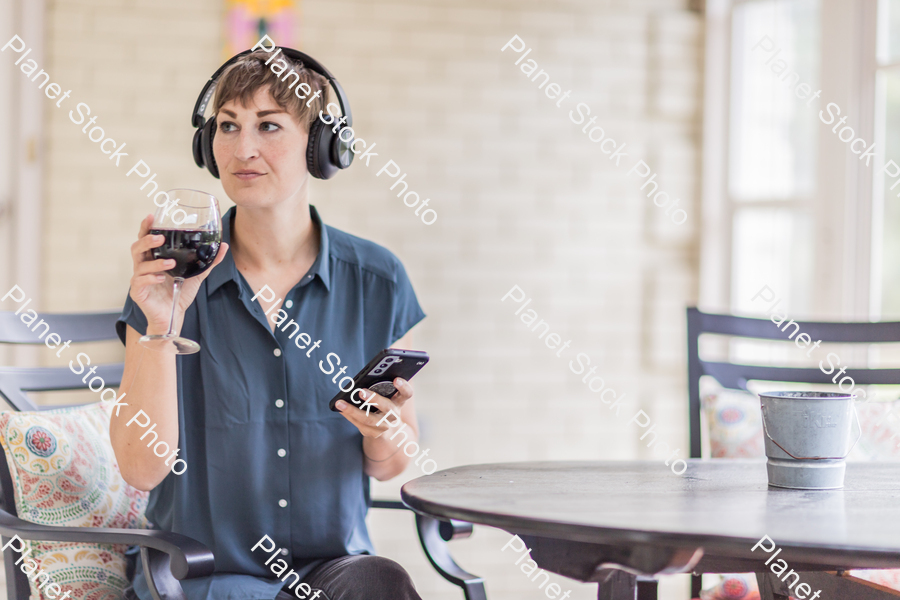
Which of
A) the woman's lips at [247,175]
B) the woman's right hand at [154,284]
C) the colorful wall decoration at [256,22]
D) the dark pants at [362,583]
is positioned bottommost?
the dark pants at [362,583]

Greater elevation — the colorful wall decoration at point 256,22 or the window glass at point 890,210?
the colorful wall decoration at point 256,22

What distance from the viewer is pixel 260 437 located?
60.5 inches

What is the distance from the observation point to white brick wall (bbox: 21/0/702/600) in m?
3.09

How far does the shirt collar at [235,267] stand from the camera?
157 centimetres

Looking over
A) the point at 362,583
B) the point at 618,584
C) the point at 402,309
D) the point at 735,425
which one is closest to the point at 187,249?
the point at 402,309

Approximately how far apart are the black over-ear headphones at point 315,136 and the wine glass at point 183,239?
307 millimetres

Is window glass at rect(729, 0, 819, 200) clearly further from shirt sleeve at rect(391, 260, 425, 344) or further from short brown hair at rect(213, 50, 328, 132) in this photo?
short brown hair at rect(213, 50, 328, 132)

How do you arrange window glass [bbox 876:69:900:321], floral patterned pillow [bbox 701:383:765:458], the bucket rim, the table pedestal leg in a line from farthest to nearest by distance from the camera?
window glass [bbox 876:69:900:321] → floral patterned pillow [bbox 701:383:765:458] → the bucket rim → the table pedestal leg

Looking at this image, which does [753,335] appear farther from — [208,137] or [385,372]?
[208,137]

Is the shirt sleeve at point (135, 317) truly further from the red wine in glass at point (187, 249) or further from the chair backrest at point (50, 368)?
the chair backrest at point (50, 368)

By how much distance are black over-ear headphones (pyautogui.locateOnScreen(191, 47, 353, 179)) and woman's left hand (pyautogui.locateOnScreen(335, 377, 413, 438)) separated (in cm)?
50

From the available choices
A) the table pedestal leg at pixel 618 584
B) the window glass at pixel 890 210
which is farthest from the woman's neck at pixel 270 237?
the window glass at pixel 890 210

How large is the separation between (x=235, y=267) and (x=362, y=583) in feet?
2.12

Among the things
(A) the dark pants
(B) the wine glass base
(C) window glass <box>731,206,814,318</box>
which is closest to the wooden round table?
(A) the dark pants
